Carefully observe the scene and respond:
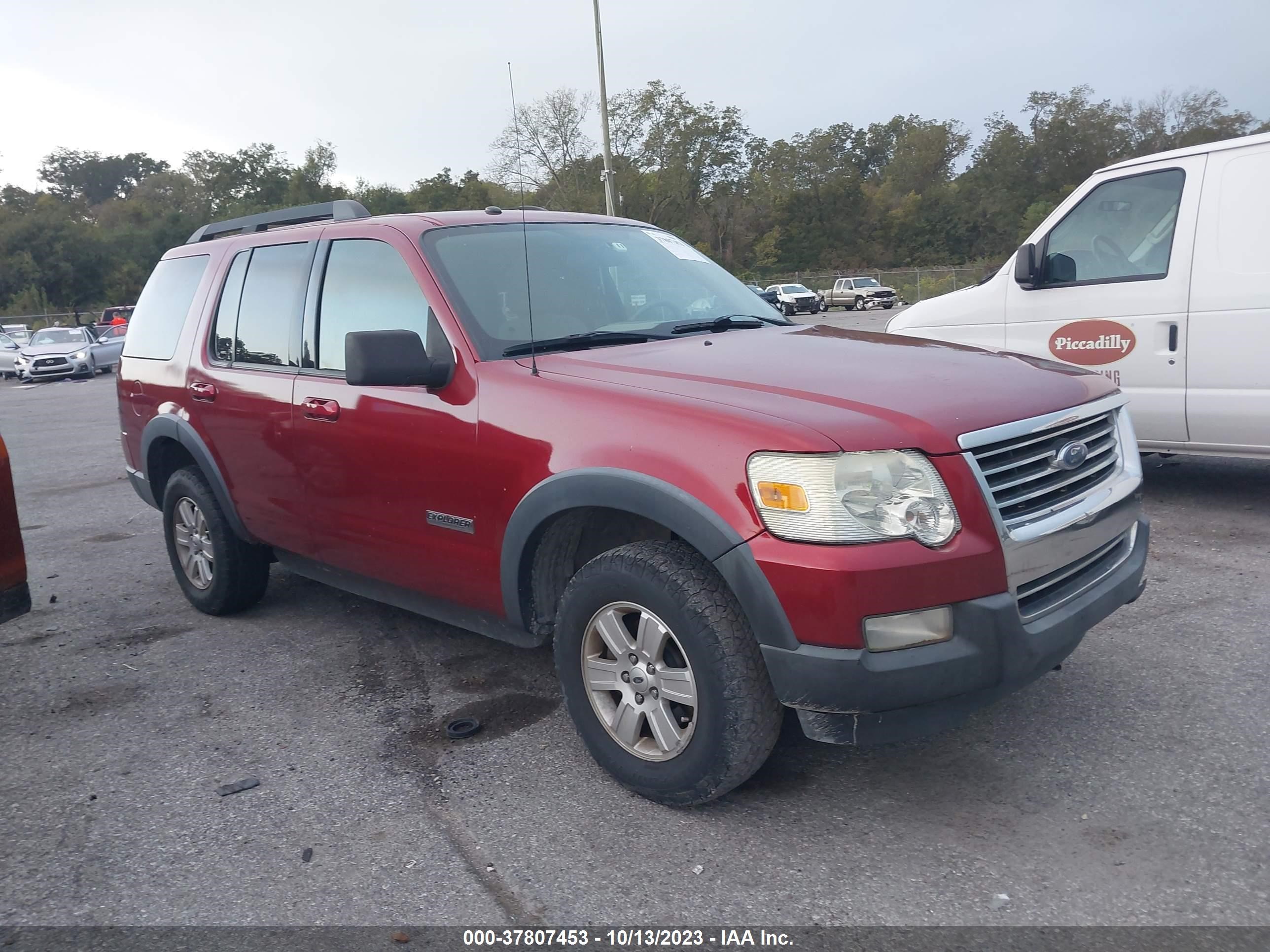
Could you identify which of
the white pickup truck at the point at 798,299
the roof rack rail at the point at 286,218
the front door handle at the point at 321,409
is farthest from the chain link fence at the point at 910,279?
the front door handle at the point at 321,409

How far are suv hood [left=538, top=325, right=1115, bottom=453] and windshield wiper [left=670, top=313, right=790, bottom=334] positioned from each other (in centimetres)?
10

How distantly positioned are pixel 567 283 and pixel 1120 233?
3.96 meters

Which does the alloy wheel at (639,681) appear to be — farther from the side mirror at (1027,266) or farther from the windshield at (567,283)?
the side mirror at (1027,266)

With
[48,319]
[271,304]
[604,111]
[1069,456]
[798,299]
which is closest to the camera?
[1069,456]

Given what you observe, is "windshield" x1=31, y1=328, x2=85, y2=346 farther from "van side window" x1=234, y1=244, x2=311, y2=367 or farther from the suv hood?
the suv hood

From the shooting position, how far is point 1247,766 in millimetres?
3166

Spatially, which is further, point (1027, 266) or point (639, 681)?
point (1027, 266)

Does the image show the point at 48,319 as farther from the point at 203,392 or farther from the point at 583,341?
the point at 583,341

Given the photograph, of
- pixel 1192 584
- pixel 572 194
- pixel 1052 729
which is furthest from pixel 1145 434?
pixel 572 194

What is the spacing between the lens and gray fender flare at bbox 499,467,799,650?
2750mm

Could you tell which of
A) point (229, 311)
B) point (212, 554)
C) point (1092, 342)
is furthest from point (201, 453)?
point (1092, 342)

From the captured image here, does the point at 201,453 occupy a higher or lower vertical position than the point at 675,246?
lower

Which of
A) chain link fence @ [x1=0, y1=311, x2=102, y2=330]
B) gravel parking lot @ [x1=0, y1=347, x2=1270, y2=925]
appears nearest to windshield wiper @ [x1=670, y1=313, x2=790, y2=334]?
gravel parking lot @ [x1=0, y1=347, x2=1270, y2=925]

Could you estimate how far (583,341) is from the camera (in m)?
3.78
